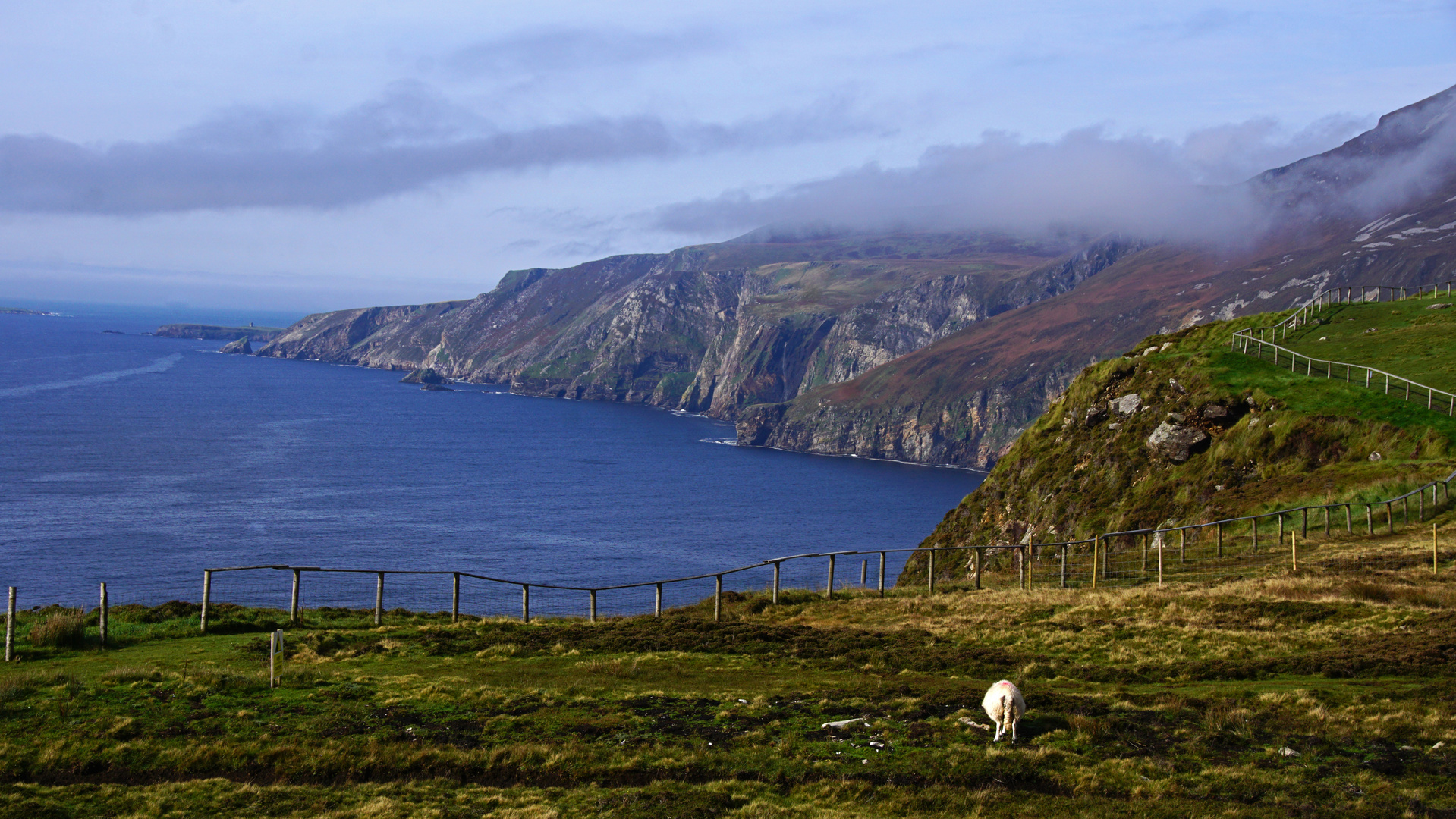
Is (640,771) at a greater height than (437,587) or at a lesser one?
greater

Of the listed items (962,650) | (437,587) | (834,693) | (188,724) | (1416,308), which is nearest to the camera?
(188,724)

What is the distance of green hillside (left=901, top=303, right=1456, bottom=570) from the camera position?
48625 millimetres

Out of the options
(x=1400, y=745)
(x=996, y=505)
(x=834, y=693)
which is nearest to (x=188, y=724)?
(x=834, y=693)

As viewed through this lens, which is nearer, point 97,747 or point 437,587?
point 97,747

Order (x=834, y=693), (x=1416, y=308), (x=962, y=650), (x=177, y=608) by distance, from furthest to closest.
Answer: (x=1416, y=308) → (x=177, y=608) → (x=962, y=650) → (x=834, y=693)

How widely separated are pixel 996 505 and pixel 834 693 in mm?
60891

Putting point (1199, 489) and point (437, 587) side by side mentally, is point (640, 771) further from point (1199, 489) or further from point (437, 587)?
point (437, 587)

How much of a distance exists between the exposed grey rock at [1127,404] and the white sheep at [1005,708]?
56692mm

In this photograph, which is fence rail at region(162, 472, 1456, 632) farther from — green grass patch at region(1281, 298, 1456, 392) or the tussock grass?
green grass patch at region(1281, 298, 1456, 392)

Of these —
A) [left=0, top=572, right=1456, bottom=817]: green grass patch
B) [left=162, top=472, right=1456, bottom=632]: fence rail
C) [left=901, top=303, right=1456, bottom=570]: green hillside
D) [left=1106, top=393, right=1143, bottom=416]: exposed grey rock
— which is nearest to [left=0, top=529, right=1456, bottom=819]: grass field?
[left=0, top=572, right=1456, bottom=817]: green grass patch

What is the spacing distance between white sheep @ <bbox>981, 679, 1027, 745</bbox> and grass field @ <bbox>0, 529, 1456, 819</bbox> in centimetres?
43

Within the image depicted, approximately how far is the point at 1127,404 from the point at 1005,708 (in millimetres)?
58079

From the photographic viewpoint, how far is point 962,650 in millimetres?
26312

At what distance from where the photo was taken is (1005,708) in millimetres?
17609
